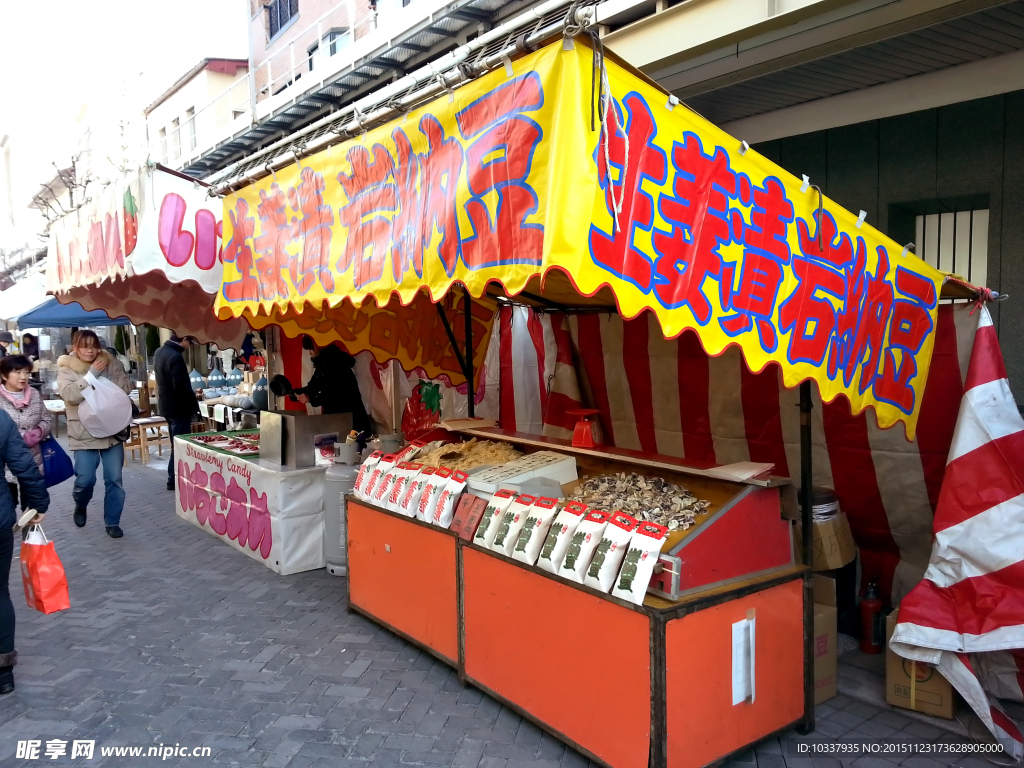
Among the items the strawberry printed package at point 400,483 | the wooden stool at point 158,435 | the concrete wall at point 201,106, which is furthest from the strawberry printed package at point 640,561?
the concrete wall at point 201,106

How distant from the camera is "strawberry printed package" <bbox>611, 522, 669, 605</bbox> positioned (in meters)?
2.60

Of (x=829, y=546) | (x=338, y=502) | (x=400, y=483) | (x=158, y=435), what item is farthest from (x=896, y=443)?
(x=158, y=435)

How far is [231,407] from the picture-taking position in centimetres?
1046

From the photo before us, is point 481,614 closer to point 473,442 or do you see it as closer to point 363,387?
point 473,442

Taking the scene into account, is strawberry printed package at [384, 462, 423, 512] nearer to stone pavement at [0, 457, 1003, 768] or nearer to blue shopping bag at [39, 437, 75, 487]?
stone pavement at [0, 457, 1003, 768]

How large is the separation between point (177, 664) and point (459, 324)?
3.14 meters

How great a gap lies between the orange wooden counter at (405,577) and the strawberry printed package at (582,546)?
2.87 ft

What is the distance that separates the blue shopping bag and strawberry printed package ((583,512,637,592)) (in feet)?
16.6

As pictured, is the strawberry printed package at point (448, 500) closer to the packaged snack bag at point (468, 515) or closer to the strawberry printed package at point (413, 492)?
the packaged snack bag at point (468, 515)

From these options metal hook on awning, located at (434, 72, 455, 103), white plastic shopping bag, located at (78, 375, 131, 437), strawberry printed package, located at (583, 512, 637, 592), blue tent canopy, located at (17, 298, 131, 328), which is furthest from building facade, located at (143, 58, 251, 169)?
strawberry printed package, located at (583, 512, 637, 592)

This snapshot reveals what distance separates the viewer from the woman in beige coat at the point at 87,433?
642 centimetres

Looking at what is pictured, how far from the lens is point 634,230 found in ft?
6.94

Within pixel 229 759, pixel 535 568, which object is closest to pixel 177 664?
pixel 229 759

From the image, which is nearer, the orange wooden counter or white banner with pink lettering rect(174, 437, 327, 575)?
the orange wooden counter
